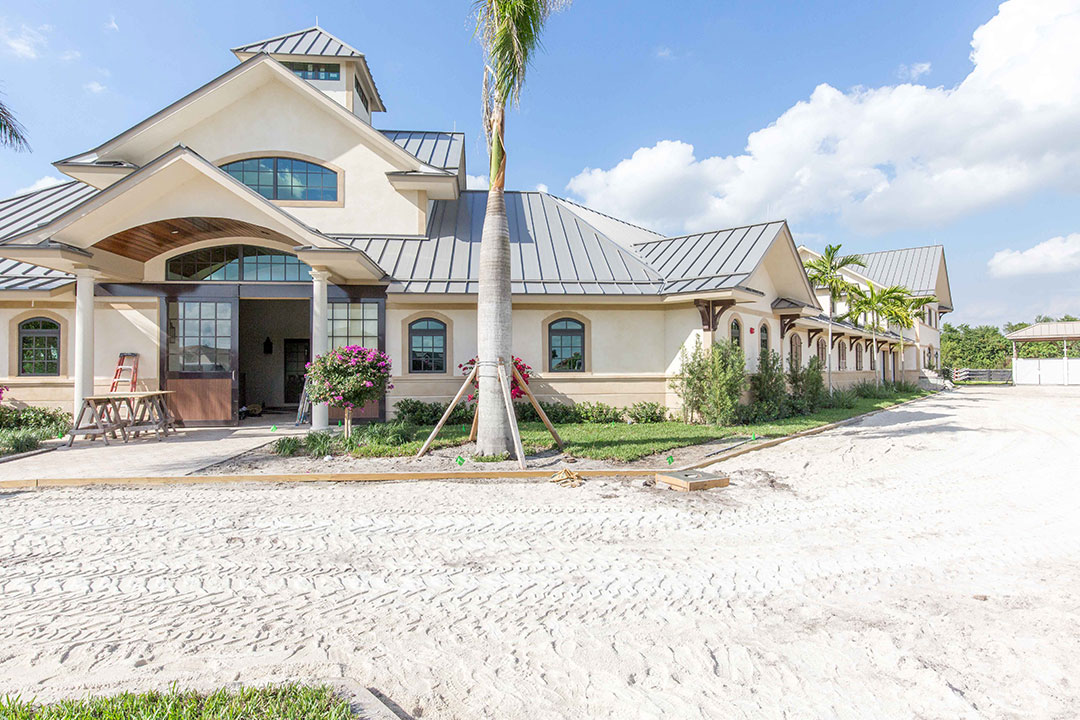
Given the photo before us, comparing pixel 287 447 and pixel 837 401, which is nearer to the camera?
pixel 287 447

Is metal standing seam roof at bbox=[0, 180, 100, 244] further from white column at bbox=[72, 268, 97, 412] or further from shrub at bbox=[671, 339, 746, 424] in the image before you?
shrub at bbox=[671, 339, 746, 424]

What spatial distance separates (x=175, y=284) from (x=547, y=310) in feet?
32.3

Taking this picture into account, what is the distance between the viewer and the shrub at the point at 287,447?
9.97 m

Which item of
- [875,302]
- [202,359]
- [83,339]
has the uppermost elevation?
[875,302]

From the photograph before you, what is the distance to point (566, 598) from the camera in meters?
4.11

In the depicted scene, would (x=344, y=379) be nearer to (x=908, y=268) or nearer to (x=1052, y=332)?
(x=908, y=268)

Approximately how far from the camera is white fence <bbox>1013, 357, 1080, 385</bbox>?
3950cm

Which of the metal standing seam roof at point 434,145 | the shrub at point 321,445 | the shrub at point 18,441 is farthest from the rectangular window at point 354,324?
the shrub at point 18,441

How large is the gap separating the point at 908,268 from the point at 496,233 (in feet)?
145

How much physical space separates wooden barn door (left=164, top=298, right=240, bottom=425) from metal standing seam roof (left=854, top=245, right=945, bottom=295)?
4270 cm

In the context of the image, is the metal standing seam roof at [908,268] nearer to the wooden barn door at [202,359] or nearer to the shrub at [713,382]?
the shrub at [713,382]

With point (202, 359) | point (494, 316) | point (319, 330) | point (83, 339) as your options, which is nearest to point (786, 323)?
point (494, 316)

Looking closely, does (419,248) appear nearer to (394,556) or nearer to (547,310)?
(547,310)

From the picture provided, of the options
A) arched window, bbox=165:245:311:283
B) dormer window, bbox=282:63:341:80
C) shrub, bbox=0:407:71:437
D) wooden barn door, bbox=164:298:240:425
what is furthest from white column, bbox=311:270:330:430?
dormer window, bbox=282:63:341:80
